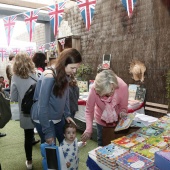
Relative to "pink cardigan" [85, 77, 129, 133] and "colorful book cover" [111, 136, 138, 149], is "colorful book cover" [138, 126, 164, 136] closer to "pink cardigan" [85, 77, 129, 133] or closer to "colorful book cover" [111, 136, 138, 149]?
"colorful book cover" [111, 136, 138, 149]

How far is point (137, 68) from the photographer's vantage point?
3625 mm

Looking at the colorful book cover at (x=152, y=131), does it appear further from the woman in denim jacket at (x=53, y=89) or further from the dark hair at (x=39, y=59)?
the dark hair at (x=39, y=59)

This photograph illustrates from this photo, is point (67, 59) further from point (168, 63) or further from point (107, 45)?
point (107, 45)

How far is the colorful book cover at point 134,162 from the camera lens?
1.29m

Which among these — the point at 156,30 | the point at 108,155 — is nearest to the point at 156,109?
the point at 156,30

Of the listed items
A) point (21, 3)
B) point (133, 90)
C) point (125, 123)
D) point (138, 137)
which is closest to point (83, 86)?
point (133, 90)

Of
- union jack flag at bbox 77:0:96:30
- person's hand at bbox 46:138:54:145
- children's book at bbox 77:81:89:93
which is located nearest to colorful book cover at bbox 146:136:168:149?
person's hand at bbox 46:138:54:145

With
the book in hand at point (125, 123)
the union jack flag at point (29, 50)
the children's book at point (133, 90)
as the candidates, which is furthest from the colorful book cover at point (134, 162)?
the union jack flag at point (29, 50)

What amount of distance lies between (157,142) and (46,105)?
0.95 metres

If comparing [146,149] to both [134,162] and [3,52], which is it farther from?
[3,52]

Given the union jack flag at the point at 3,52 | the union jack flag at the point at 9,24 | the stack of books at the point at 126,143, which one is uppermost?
the union jack flag at the point at 9,24

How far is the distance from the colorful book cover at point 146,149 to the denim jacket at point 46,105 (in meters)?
0.74

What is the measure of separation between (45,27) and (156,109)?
6332mm

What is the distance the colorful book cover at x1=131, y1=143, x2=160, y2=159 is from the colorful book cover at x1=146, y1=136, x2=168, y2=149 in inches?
1.5
